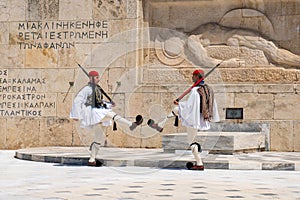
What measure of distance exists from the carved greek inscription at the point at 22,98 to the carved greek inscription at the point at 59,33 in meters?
0.86

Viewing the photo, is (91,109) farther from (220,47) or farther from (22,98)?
(220,47)

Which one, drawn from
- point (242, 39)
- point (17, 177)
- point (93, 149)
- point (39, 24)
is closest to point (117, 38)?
point (39, 24)

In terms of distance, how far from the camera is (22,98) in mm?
14758

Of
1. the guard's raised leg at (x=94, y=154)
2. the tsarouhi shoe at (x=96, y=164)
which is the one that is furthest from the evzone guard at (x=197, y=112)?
the tsarouhi shoe at (x=96, y=164)

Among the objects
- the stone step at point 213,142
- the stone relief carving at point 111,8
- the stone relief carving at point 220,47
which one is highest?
the stone relief carving at point 111,8

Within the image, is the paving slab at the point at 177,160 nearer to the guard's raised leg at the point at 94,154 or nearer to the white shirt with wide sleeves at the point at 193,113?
the guard's raised leg at the point at 94,154

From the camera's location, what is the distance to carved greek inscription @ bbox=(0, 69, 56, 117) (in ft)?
48.1

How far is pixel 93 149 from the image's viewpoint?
10.3m

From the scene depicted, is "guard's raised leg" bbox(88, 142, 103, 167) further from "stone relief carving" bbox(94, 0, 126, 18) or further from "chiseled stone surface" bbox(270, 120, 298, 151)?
"stone relief carving" bbox(94, 0, 126, 18)

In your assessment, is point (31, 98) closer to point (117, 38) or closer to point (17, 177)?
point (117, 38)

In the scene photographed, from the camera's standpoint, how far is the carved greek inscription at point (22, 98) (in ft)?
48.1

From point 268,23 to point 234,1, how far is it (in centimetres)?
96

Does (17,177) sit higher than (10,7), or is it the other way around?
(10,7)

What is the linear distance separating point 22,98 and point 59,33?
1.83 m
